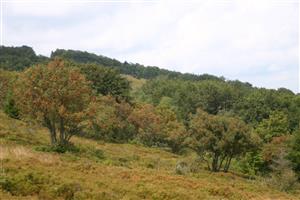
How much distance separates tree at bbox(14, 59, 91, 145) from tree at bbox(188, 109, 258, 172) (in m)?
12.6

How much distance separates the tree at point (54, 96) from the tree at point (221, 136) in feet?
41.4

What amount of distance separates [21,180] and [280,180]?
2719cm

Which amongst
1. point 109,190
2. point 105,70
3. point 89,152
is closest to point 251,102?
point 105,70

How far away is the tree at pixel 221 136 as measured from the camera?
130ft

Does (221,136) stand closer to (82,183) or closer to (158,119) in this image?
(82,183)

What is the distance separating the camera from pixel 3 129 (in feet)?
119

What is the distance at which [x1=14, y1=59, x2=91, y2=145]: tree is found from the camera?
32438 millimetres

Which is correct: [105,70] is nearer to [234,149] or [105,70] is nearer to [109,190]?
[234,149]

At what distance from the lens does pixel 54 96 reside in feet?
107

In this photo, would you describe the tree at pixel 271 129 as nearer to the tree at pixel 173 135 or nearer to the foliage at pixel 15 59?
the tree at pixel 173 135

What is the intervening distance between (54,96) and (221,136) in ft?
56.3

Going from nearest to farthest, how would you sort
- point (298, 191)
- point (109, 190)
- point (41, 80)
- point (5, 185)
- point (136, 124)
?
point (5, 185), point (109, 190), point (41, 80), point (298, 191), point (136, 124)

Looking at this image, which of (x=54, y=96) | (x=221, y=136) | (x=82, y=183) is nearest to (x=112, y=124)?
Answer: (x=221, y=136)

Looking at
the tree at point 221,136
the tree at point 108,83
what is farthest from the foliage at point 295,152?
the tree at point 108,83
